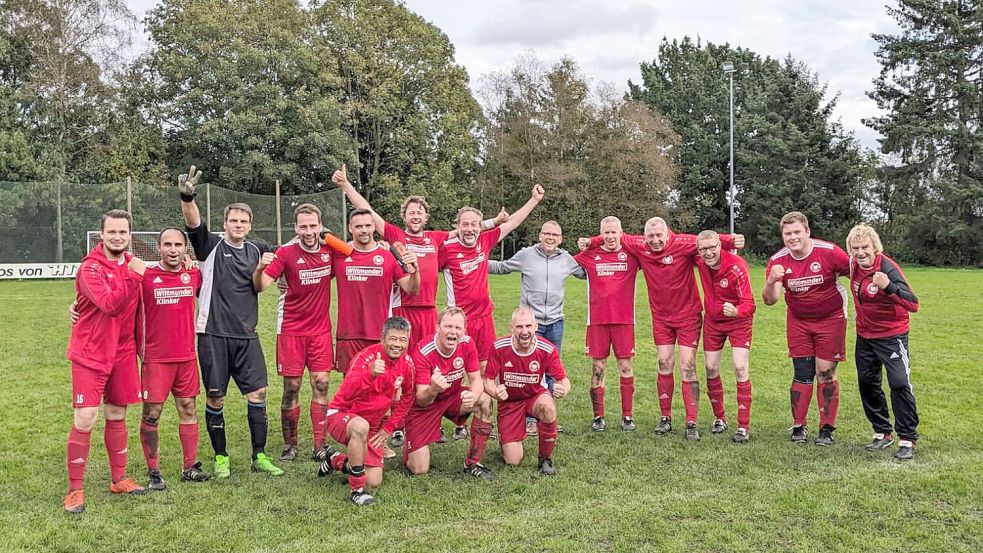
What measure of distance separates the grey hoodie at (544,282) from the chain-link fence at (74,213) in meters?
19.0

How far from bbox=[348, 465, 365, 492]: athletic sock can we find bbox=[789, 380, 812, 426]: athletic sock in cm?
383

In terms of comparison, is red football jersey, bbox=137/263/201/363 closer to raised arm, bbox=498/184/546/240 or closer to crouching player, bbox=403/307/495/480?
crouching player, bbox=403/307/495/480

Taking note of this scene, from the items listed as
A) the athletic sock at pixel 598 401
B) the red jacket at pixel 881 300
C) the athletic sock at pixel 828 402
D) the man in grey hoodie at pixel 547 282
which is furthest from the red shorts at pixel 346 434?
the red jacket at pixel 881 300

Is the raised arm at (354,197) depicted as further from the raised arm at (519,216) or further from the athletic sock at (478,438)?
the athletic sock at (478,438)

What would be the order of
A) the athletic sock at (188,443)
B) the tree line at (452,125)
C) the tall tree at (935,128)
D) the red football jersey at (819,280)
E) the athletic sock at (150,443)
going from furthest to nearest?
the tall tree at (935,128)
the tree line at (452,125)
the red football jersey at (819,280)
the athletic sock at (188,443)
the athletic sock at (150,443)

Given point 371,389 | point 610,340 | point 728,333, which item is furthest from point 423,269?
point 728,333

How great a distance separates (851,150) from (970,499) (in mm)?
40039

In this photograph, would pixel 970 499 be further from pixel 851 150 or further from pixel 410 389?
pixel 851 150

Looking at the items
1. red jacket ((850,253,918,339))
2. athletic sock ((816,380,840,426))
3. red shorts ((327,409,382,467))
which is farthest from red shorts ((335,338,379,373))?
red jacket ((850,253,918,339))

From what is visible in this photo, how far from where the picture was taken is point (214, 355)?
5.47m

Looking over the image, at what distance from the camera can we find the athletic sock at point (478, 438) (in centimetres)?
561

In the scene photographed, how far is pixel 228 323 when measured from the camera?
217 inches

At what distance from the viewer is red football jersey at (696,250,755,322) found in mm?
6426

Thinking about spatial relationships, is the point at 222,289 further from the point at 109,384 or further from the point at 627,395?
the point at 627,395
